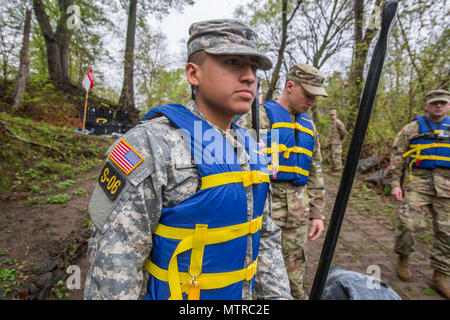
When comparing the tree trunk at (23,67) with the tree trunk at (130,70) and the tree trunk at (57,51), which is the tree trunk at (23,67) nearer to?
the tree trunk at (57,51)

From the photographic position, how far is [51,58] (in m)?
11.9

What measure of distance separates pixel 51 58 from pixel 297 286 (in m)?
15.0

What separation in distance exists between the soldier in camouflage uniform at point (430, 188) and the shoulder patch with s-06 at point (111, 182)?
410cm

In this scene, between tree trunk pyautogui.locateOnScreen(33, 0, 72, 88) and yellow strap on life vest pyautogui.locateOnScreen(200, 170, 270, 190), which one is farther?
tree trunk pyautogui.locateOnScreen(33, 0, 72, 88)

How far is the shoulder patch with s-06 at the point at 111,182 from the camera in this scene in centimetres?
93

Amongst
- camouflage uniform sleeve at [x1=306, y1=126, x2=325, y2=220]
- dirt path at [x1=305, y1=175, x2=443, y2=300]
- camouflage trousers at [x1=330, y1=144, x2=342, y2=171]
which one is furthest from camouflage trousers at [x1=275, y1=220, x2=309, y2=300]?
camouflage trousers at [x1=330, y1=144, x2=342, y2=171]

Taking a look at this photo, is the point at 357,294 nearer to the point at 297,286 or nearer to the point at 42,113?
the point at 297,286

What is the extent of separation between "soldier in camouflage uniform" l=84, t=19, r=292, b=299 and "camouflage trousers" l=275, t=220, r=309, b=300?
1.27 metres

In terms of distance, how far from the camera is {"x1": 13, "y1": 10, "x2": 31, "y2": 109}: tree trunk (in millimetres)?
7684

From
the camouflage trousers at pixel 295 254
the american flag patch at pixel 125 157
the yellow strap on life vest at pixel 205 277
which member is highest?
the american flag patch at pixel 125 157

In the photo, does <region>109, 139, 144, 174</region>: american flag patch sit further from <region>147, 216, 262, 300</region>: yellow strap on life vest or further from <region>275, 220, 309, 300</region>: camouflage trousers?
<region>275, 220, 309, 300</region>: camouflage trousers

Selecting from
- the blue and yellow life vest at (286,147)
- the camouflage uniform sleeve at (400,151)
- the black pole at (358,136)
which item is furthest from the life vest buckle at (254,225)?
the camouflage uniform sleeve at (400,151)

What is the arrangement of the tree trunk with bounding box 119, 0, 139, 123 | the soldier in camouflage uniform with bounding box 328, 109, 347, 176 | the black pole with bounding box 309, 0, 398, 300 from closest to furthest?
the black pole with bounding box 309, 0, 398, 300, the soldier in camouflage uniform with bounding box 328, 109, 347, 176, the tree trunk with bounding box 119, 0, 139, 123

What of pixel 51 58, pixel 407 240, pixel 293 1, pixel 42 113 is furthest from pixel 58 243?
pixel 293 1
